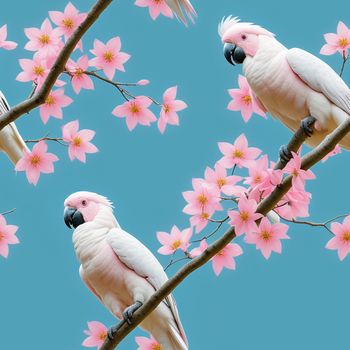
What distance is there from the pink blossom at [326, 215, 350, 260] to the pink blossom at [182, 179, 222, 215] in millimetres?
491

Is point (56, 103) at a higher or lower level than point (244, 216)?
higher

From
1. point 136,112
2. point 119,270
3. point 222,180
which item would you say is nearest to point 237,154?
point 222,180

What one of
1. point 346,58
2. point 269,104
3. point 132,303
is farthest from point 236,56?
point 132,303

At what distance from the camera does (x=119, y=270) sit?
328 centimetres

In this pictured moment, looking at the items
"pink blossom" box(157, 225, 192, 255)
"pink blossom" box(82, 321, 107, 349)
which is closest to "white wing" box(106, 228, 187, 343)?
"pink blossom" box(82, 321, 107, 349)

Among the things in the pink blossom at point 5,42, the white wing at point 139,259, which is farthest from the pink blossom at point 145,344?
the pink blossom at point 5,42

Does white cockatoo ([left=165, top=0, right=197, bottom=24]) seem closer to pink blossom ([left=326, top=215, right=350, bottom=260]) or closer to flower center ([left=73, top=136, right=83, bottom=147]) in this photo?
flower center ([left=73, top=136, right=83, bottom=147])

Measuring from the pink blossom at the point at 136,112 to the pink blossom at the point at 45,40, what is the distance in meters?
0.38

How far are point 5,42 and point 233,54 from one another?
1.12 m

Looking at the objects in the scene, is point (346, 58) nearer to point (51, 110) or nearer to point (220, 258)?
point (220, 258)

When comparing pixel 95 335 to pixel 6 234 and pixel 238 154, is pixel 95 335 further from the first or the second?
pixel 238 154

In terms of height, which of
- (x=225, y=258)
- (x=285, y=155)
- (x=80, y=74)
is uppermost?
(x=80, y=74)

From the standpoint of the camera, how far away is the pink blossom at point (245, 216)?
239 cm

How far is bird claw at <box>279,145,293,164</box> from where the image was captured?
2.81 m
